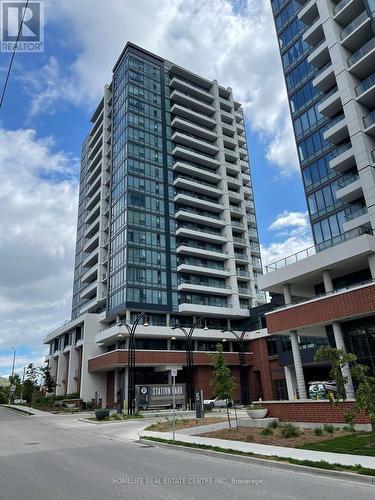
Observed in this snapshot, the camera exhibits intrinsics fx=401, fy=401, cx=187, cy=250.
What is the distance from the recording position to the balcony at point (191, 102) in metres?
73.1

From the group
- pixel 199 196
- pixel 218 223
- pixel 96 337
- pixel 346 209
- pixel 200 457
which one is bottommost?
pixel 200 457

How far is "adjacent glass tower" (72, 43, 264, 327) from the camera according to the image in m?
58.2

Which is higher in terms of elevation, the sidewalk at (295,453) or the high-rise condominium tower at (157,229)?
the high-rise condominium tower at (157,229)

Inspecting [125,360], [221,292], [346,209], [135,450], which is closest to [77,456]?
[135,450]

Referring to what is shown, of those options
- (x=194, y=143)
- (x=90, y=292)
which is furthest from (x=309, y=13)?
(x=90, y=292)

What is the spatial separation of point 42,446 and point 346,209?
29438 millimetres

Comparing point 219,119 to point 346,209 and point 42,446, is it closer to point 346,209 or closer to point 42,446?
point 346,209

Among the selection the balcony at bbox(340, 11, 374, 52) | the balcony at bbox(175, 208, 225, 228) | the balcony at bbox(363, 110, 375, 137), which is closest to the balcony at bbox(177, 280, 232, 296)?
the balcony at bbox(175, 208, 225, 228)

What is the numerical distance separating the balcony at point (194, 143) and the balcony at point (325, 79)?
3262 cm

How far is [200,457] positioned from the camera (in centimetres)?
1268

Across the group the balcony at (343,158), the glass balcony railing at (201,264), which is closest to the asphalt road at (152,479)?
the balcony at (343,158)

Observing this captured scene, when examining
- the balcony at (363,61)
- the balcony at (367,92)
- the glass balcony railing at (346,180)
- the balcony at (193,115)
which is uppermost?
the balcony at (193,115)

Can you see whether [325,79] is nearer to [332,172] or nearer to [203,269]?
[332,172]

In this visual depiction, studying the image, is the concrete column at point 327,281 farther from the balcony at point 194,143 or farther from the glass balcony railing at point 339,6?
the balcony at point 194,143
